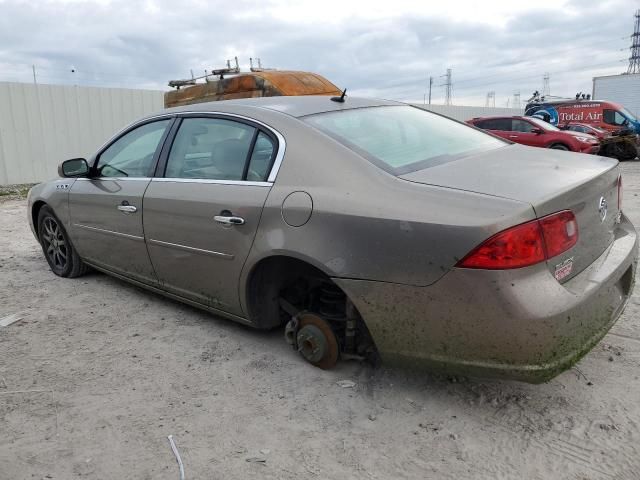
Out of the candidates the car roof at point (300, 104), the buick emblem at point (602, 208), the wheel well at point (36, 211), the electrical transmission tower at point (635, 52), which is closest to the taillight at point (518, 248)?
the buick emblem at point (602, 208)

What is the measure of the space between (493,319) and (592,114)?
18.6m

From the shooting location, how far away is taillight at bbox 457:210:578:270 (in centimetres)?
201

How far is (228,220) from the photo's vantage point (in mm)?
2869

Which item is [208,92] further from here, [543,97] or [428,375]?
[543,97]

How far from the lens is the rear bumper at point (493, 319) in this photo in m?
2.04

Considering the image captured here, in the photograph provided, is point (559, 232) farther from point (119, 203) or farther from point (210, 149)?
point (119, 203)

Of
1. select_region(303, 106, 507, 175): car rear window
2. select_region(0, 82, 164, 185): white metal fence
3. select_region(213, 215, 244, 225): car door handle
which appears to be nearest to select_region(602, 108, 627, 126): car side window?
select_region(0, 82, 164, 185): white metal fence

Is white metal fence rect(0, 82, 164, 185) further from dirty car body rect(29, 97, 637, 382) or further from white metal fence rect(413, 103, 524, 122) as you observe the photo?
white metal fence rect(413, 103, 524, 122)

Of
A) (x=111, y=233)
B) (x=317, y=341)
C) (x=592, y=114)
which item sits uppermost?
(x=592, y=114)

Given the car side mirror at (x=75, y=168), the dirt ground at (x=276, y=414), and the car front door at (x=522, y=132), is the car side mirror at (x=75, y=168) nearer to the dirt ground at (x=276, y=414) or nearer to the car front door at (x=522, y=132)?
the dirt ground at (x=276, y=414)

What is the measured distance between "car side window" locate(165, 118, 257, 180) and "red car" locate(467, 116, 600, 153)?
1139 centimetres

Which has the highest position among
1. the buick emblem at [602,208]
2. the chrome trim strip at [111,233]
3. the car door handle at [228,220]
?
the buick emblem at [602,208]

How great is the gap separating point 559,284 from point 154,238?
2.41 meters

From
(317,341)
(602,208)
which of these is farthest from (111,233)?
(602,208)
